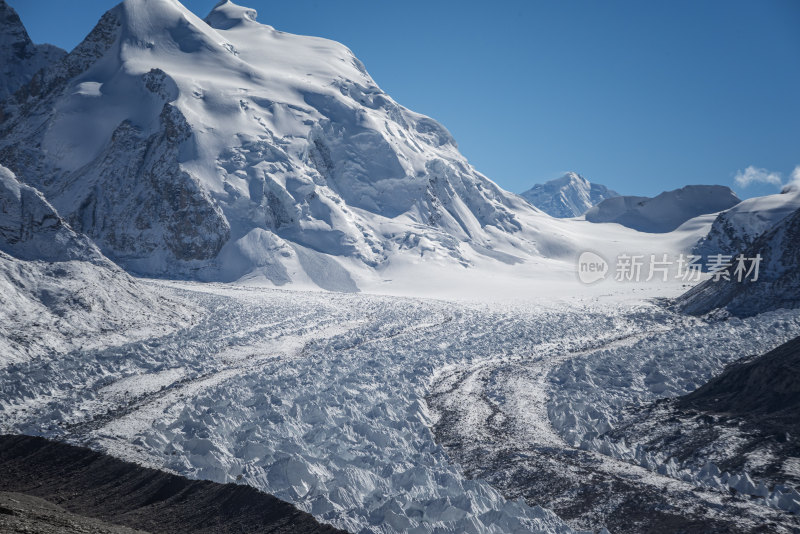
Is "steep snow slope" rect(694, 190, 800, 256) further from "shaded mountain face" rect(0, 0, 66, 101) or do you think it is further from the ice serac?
"shaded mountain face" rect(0, 0, 66, 101)

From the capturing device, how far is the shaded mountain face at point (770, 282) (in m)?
41.6

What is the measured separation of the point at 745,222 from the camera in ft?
305

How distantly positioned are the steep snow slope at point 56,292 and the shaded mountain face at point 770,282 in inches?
1405

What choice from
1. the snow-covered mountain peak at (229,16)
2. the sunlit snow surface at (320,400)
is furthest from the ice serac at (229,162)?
the sunlit snow surface at (320,400)

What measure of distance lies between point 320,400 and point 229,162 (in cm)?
6299

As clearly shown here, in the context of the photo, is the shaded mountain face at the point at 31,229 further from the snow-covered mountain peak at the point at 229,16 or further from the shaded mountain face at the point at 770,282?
the snow-covered mountain peak at the point at 229,16


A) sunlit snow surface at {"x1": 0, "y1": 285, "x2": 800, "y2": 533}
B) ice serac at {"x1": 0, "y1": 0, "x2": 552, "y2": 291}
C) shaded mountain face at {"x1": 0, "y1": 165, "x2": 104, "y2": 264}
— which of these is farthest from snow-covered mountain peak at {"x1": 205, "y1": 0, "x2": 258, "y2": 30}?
sunlit snow surface at {"x1": 0, "y1": 285, "x2": 800, "y2": 533}

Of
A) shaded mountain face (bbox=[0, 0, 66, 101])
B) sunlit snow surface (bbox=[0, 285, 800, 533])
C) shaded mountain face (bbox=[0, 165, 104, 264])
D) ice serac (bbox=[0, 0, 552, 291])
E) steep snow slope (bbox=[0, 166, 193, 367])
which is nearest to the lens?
sunlit snow surface (bbox=[0, 285, 800, 533])

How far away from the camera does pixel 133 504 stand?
12789mm

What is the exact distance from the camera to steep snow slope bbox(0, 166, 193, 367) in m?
28.3

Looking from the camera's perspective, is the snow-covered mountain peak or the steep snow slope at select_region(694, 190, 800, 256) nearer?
the steep snow slope at select_region(694, 190, 800, 256)

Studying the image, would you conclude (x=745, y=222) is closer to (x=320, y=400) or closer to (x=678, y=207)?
(x=678, y=207)

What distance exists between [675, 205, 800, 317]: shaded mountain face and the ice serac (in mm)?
38002

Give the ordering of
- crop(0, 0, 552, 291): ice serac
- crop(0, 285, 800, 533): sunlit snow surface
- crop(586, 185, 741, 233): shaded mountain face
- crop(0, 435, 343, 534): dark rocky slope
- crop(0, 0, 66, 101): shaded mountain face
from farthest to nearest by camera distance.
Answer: crop(586, 185, 741, 233): shaded mountain face → crop(0, 0, 66, 101): shaded mountain face → crop(0, 0, 552, 291): ice serac → crop(0, 285, 800, 533): sunlit snow surface → crop(0, 435, 343, 534): dark rocky slope
